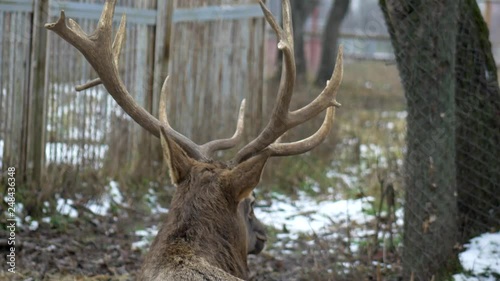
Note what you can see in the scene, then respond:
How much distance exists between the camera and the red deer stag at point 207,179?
471 cm

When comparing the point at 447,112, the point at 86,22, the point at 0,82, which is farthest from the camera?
the point at 86,22

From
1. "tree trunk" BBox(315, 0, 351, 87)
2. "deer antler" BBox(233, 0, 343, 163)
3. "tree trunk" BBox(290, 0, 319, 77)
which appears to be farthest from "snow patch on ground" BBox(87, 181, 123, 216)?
"tree trunk" BBox(315, 0, 351, 87)

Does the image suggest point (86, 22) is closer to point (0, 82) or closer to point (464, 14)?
point (0, 82)

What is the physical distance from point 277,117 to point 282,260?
2.62 metres

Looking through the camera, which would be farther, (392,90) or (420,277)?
(392,90)

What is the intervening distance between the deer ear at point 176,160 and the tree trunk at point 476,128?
2.61m

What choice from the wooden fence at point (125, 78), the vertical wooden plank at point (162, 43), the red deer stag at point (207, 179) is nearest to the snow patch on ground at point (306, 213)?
the wooden fence at point (125, 78)

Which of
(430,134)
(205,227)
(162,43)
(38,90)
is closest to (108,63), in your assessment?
(205,227)

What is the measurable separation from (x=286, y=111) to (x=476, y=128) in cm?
205

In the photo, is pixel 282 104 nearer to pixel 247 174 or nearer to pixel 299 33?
pixel 247 174

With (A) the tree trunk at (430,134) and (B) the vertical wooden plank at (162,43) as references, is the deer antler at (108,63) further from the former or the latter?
(B) the vertical wooden plank at (162,43)

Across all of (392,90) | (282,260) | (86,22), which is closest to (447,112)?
(282,260)

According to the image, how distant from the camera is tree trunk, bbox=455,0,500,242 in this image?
6.94m

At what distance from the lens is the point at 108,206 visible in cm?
913
